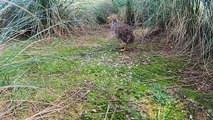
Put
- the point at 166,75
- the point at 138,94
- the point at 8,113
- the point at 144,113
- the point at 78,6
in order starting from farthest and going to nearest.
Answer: the point at 78,6
the point at 166,75
the point at 138,94
the point at 144,113
the point at 8,113

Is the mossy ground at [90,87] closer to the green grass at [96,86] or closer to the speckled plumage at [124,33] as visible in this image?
the green grass at [96,86]

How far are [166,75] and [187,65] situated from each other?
0.36 m

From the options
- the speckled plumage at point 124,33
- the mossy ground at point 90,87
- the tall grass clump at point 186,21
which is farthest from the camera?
the speckled plumage at point 124,33

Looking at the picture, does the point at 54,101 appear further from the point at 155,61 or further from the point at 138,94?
the point at 155,61

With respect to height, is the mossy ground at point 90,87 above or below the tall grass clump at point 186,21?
below

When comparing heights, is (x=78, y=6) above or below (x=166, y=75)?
above

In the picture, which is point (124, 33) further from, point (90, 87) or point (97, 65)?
point (90, 87)

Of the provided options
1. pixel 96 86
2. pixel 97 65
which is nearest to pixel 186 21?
pixel 97 65

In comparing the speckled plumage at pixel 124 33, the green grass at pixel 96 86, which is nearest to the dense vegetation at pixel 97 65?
the green grass at pixel 96 86

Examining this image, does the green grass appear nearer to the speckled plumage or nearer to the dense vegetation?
the dense vegetation

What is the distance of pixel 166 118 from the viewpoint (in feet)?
6.64

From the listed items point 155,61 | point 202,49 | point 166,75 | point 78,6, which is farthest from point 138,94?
point 78,6

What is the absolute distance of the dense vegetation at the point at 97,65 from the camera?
2021 mm

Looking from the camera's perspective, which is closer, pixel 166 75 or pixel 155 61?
pixel 166 75
